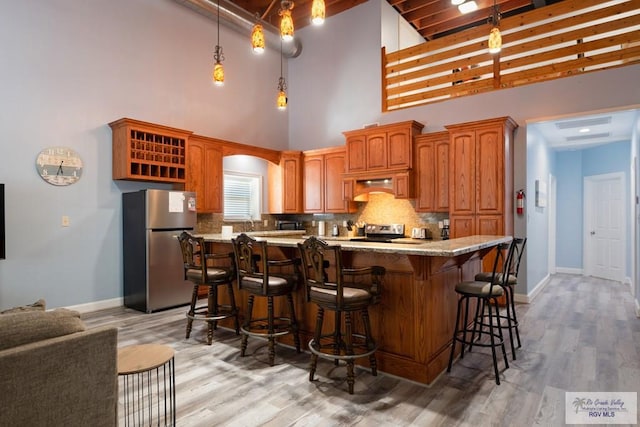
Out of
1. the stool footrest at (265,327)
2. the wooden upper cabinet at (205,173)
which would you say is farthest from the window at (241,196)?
the stool footrest at (265,327)

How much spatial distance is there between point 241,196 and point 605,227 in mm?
7391

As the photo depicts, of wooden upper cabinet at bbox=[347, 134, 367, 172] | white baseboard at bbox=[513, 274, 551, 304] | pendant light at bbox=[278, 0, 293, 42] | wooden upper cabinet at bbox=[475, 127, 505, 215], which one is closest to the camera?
pendant light at bbox=[278, 0, 293, 42]

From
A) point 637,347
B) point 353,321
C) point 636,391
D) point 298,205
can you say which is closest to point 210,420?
point 353,321

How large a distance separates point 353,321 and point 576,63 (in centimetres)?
477

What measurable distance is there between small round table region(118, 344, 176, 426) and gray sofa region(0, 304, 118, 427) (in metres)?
0.14

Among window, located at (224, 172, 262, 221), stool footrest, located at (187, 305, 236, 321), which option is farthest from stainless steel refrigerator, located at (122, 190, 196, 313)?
window, located at (224, 172, 262, 221)

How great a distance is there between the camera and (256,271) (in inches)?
130

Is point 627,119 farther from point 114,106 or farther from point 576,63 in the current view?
point 114,106

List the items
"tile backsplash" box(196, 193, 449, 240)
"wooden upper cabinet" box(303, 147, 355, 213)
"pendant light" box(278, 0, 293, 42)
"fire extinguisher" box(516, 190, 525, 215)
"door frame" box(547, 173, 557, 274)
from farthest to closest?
"door frame" box(547, 173, 557, 274)
"wooden upper cabinet" box(303, 147, 355, 213)
"tile backsplash" box(196, 193, 449, 240)
"fire extinguisher" box(516, 190, 525, 215)
"pendant light" box(278, 0, 293, 42)

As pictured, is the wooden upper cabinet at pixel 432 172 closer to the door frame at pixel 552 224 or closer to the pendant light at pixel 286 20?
the door frame at pixel 552 224

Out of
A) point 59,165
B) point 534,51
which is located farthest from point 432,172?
point 59,165

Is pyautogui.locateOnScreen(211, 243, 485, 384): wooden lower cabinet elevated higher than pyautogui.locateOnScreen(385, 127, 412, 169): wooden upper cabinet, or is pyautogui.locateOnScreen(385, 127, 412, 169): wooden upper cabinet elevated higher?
pyautogui.locateOnScreen(385, 127, 412, 169): wooden upper cabinet

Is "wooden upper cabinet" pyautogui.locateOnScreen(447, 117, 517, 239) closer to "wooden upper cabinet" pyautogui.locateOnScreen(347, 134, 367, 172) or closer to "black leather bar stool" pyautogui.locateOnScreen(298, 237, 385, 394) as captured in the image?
"wooden upper cabinet" pyautogui.locateOnScreen(347, 134, 367, 172)

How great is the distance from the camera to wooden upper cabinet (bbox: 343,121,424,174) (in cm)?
590
